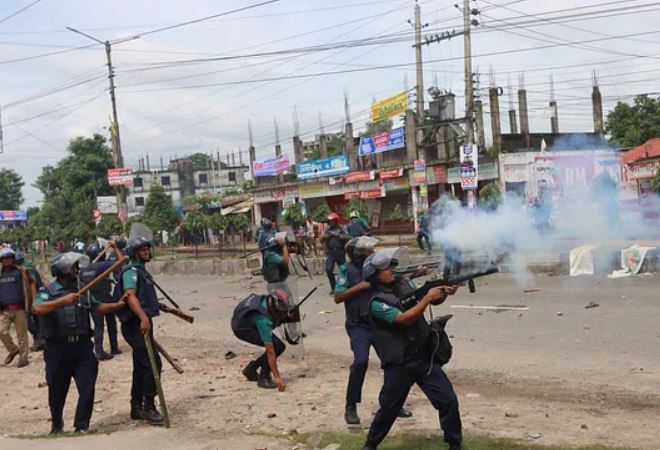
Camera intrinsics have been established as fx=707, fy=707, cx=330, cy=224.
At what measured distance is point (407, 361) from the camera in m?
4.94

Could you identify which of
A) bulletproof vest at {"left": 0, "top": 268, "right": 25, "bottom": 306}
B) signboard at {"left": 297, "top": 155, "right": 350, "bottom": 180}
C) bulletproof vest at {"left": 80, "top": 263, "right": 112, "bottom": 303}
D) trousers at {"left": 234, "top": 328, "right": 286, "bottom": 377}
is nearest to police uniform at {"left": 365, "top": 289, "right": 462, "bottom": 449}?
trousers at {"left": 234, "top": 328, "right": 286, "bottom": 377}

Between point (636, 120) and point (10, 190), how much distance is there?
85321mm

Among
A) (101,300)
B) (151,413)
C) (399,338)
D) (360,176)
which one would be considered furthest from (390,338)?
(360,176)

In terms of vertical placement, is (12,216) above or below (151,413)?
above

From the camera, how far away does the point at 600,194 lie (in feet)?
57.1

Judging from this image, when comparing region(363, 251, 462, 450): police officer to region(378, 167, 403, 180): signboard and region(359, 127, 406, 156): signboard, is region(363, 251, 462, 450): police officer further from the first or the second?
region(359, 127, 406, 156): signboard

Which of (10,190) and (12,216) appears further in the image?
(10,190)

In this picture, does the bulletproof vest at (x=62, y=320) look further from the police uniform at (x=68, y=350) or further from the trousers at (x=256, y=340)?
the trousers at (x=256, y=340)

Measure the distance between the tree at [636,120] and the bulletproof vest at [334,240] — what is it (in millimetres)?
24958

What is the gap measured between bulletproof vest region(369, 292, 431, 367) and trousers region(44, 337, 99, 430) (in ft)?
9.08

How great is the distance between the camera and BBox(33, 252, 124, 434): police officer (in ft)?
19.7

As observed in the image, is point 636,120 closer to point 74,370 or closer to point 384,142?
point 384,142

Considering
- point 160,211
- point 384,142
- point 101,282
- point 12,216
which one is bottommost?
point 101,282

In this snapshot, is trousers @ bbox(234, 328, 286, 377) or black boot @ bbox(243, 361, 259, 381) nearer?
trousers @ bbox(234, 328, 286, 377)
